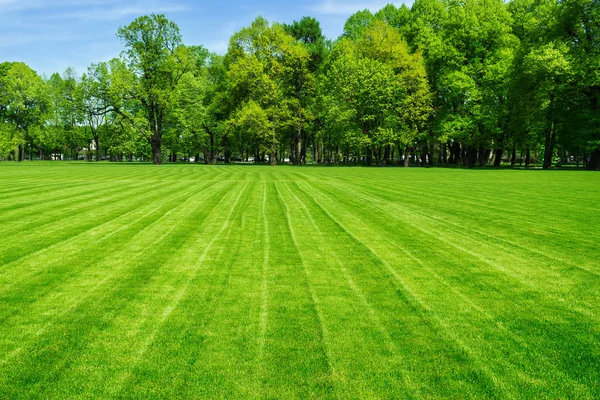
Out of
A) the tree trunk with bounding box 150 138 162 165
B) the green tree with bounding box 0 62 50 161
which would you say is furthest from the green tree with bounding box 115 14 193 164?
the green tree with bounding box 0 62 50 161

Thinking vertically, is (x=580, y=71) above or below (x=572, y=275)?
above

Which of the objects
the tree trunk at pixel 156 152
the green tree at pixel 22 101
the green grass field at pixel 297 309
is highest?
the green tree at pixel 22 101

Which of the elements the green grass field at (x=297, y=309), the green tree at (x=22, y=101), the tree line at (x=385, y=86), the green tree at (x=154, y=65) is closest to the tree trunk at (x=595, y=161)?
the tree line at (x=385, y=86)

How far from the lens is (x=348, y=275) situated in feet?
19.7

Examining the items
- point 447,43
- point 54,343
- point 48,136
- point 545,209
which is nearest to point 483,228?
point 545,209

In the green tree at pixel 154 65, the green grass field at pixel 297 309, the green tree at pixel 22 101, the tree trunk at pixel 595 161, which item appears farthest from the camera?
the green tree at pixel 22 101

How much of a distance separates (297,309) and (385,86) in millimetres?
46719

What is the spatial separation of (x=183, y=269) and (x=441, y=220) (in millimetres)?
7306

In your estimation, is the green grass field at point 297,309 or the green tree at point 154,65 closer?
the green grass field at point 297,309

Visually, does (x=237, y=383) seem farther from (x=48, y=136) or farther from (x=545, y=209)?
(x=48, y=136)

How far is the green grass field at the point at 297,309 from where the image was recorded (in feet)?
10.9

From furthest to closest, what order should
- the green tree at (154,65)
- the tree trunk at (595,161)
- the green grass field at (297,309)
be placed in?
the green tree at (154,65)
the tree trunk at (595,161)
the green grass field at (297,309)

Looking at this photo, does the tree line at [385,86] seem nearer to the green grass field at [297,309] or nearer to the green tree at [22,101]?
the green tree at [22,101]

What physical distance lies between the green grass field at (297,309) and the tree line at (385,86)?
3664 cm
